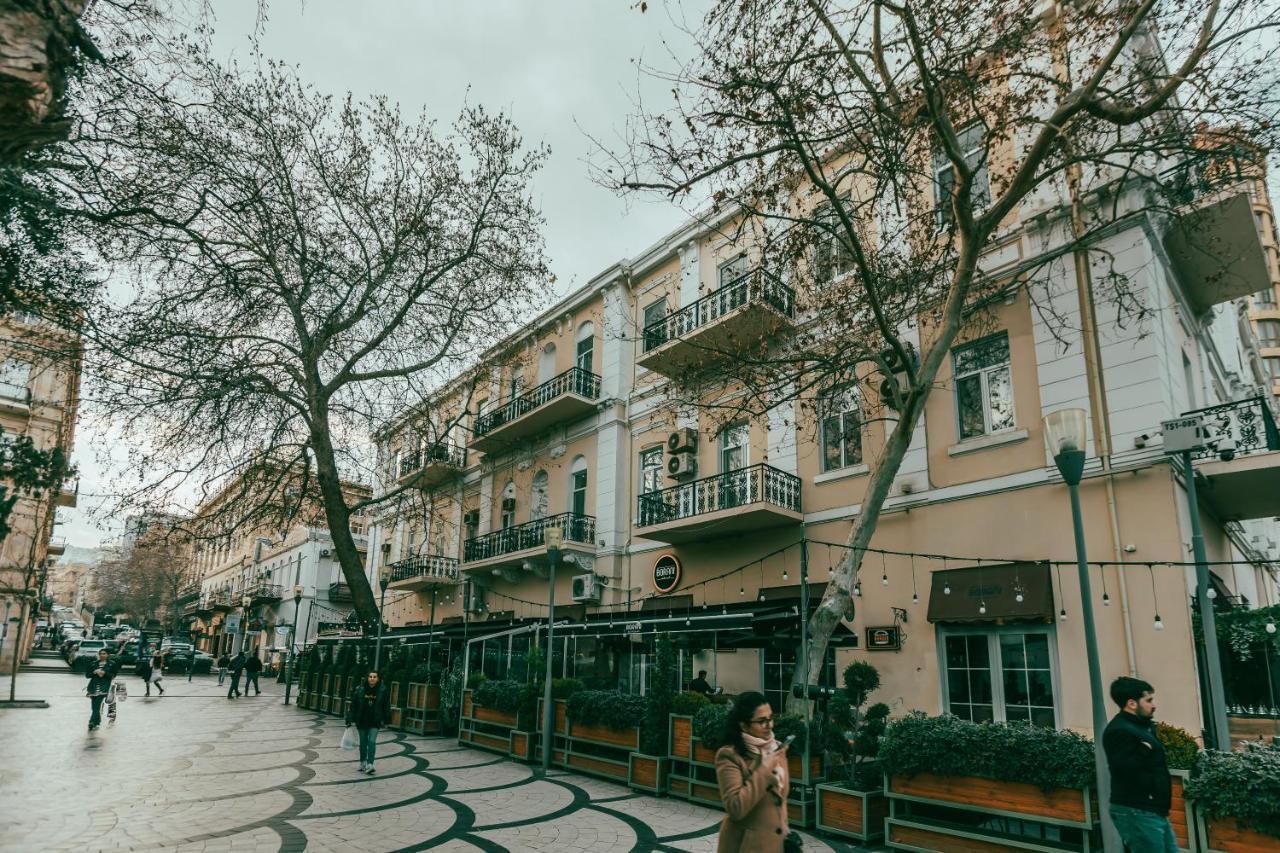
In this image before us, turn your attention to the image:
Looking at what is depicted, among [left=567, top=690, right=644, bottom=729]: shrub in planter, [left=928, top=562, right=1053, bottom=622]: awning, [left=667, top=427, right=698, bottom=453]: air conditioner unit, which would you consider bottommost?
[left=567, top=690, right=644, bottom=729]: shrub in planter

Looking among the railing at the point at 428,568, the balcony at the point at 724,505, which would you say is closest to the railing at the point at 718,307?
the balcony at the point at 724,505

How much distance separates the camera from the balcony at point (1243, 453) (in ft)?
34.3

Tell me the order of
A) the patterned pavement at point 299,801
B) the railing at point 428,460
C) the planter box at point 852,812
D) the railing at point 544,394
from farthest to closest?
the railing at point 428,460
the railing at point 544,394
the planter box at point 852,812
the patterned pavement at point 299,801

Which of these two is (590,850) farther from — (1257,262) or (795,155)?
(1257,262)

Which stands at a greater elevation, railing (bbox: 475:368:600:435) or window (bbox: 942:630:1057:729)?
railing (bbox: 475:368:600:435)

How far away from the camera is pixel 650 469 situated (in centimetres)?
1984

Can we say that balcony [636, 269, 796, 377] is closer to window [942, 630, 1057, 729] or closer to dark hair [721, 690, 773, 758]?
window [942, 630, 1057, 729]

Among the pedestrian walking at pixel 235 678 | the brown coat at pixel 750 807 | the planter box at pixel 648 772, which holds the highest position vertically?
the brown coat at pixel 750 807

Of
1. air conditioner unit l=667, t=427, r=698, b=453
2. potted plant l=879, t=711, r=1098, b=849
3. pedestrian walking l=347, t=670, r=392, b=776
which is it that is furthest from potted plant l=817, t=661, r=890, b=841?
air conditioner unit l=667, t=427, r=698, b=453

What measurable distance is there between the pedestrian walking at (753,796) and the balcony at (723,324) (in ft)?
32.3

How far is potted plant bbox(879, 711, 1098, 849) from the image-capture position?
6863 mm

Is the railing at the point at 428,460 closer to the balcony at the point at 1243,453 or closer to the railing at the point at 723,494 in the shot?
the railing at the point at 723,494

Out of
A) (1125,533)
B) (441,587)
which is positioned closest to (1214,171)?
(1125,533)

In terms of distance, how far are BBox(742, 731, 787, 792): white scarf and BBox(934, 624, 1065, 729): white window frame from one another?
351 inches
